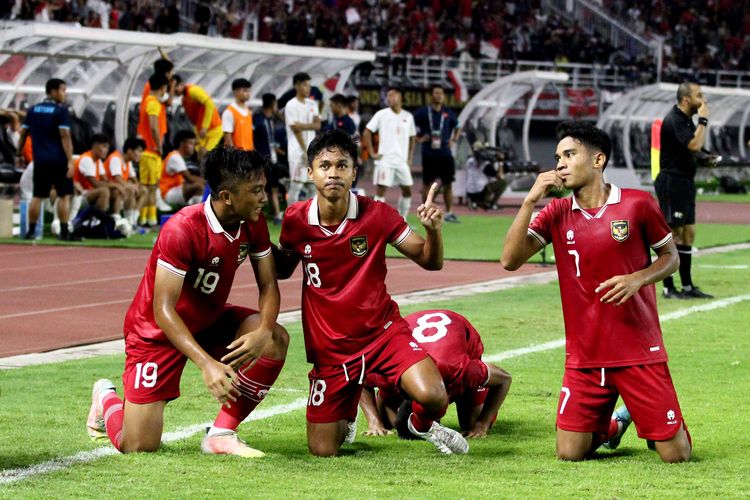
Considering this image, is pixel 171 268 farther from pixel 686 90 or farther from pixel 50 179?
pixel 50 179

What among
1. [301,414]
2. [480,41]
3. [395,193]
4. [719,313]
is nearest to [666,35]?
[480,41]

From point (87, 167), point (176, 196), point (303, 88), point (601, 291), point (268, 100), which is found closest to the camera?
point (601, 291)

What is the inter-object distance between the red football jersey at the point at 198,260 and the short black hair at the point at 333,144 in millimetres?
427

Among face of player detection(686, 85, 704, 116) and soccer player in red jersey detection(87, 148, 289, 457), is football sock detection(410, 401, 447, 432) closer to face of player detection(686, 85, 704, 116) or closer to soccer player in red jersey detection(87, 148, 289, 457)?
soccer player in red jersey detection(87, 148, 289, 457)

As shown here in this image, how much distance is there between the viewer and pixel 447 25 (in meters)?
46.3

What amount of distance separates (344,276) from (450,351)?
0.70 m

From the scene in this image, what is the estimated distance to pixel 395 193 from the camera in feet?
112

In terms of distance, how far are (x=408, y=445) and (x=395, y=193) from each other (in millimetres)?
27588

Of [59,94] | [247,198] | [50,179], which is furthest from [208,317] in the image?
[59,94]

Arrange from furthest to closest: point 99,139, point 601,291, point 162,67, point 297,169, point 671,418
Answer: point 297,169 → point 162,67 → point 99,139 → point 601,291 → point 671,418

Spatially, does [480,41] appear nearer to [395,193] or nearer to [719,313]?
[395,193]

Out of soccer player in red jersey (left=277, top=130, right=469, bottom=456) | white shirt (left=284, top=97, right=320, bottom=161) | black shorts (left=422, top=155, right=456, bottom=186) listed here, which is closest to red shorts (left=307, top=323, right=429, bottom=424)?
soccer player in red jersey (left=277, top=130, right=469, bottom=456)

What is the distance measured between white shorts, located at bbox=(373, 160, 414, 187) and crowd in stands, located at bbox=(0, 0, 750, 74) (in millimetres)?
13062

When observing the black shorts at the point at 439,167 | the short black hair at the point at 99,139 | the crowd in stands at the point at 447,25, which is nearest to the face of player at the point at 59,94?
the short black hair at the point at 99,139
